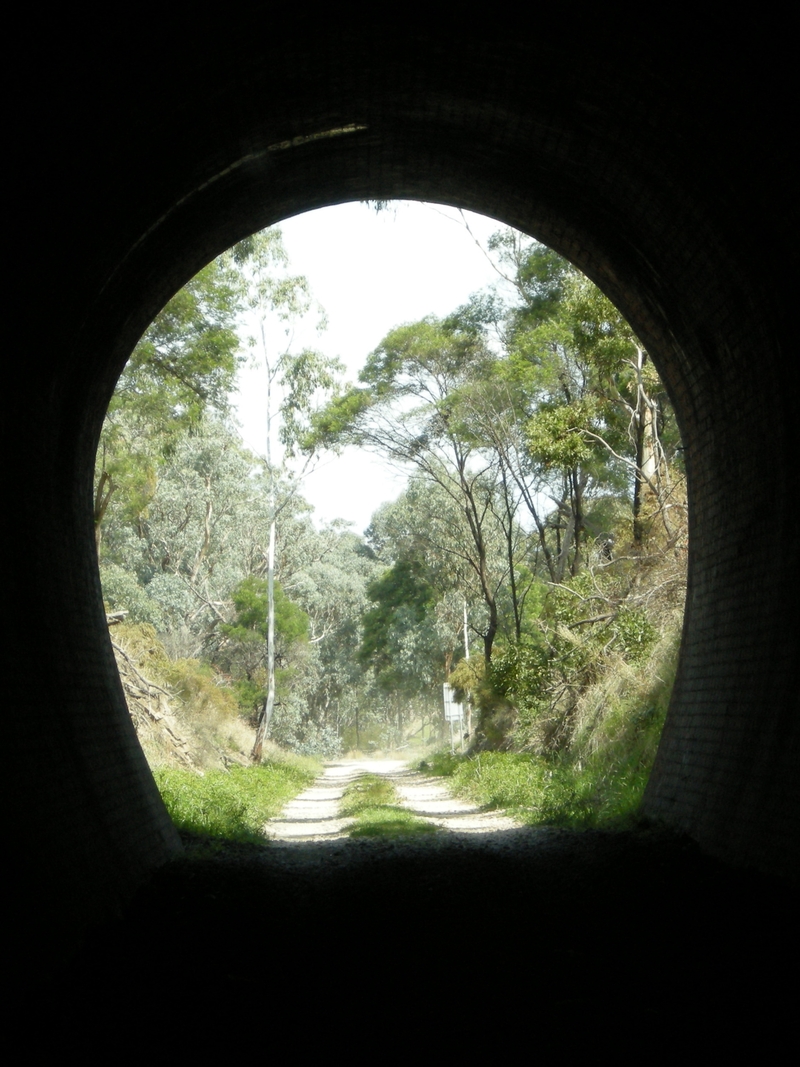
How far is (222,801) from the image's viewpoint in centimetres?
A: 1293

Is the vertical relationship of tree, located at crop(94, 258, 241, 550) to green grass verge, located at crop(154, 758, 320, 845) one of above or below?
above

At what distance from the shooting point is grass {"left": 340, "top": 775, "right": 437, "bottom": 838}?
11.5m

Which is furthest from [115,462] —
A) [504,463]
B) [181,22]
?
[181,22]

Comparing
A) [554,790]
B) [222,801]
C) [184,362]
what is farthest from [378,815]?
[184,362]

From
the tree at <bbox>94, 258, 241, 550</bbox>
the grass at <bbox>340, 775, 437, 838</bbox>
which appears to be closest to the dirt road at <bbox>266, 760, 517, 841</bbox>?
the grass at <bbox>340, 775, 437, 838</bbox>

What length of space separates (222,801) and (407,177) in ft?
24.6

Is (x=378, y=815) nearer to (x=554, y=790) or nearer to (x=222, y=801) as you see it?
(x=222, y=801)

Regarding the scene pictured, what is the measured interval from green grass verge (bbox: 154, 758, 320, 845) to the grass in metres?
1.13

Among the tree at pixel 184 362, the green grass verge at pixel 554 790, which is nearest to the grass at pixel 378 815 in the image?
the green grass verge at pixel 554 790

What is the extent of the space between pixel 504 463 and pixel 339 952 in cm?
2211

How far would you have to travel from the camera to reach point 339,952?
17.0ft

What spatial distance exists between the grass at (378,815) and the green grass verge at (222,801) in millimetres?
1129

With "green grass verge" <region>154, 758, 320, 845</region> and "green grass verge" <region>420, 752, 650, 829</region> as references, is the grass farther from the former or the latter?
"green grass verge" <region>420, 752, 650, 829</region>

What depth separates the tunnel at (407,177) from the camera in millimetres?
5910
